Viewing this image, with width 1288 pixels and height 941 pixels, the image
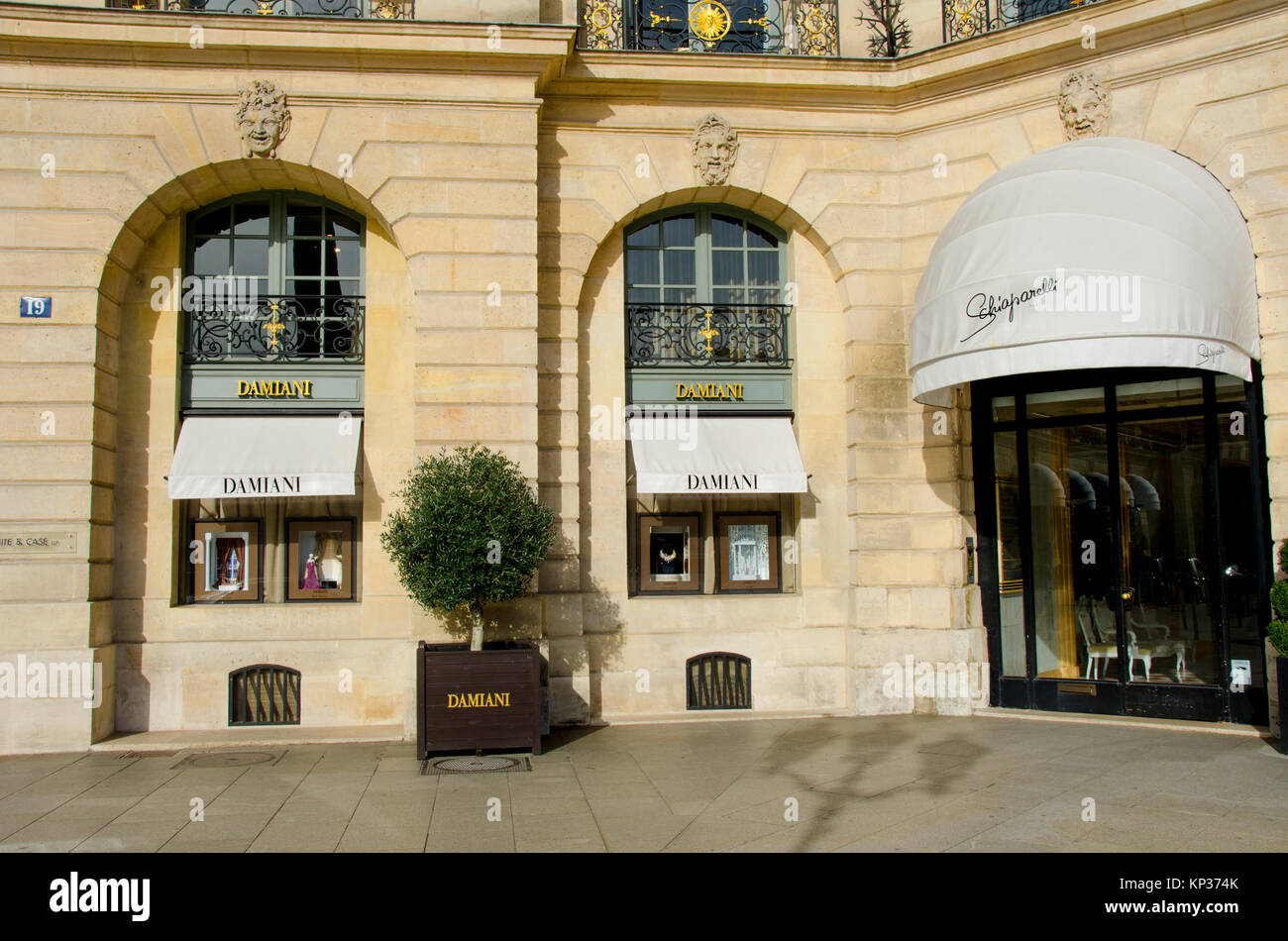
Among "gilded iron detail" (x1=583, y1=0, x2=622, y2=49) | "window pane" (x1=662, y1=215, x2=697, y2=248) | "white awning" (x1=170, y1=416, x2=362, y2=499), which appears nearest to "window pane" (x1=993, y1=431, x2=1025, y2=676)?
"window pane" (x1=662, y1=215, x2=697, y2=248)

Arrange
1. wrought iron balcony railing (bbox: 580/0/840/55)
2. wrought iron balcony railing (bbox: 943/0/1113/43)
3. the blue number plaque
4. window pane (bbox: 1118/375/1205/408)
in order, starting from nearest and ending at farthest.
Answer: the blue number plaque → window pane (bbox: 1118/375/1205/408) → wrought iron balcony railing (bbox: 943/0/1113/43) → wrought iron balcony railing (bbox: 580/0/840/55)

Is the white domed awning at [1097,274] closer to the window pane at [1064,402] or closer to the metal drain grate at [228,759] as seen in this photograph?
the window pane at [1064,402]

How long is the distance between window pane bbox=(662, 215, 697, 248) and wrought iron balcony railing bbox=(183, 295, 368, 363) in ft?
13.0

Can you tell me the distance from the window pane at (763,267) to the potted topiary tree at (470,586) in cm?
488

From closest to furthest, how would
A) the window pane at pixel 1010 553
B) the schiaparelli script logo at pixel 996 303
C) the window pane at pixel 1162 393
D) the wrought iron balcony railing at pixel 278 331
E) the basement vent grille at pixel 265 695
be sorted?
the schiaparelli script logo at pixel 996 303 → the window pane at pixel 1162 393 → the basement vent grille at pixel 265 695 → the wrought iron balcony railing at pixel 278 331 → the window pane at pixel 1010 553

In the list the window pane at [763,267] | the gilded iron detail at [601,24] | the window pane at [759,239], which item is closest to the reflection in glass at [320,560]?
the window pane at [763,267]

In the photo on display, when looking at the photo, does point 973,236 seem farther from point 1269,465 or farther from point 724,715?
point 724,715

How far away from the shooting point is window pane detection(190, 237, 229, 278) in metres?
12.8

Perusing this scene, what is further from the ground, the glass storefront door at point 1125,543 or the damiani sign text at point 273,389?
the damiani sign text at point 273,389

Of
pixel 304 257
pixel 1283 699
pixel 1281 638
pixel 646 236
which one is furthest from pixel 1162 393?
pixel 304 257

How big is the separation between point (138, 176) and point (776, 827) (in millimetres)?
9936

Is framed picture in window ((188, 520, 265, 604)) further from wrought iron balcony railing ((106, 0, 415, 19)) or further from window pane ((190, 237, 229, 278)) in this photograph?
wrought iron balcony railing ((106, 0, 415, 19))

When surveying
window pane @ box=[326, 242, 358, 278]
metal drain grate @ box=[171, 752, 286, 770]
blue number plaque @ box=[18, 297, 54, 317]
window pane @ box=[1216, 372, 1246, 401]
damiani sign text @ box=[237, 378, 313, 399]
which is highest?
window pane @ box=[326, 242, 358, 278]

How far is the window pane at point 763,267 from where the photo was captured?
543 inches
